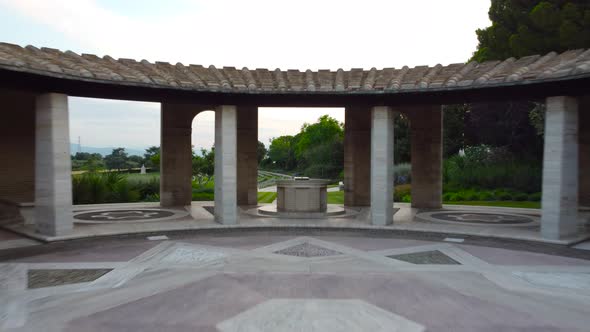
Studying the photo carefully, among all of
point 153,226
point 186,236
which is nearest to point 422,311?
point 186,236

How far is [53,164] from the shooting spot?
11016 millimetres

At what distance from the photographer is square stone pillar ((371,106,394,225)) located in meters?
13.3

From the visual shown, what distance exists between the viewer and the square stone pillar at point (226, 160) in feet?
43.7

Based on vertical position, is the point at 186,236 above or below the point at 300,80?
below

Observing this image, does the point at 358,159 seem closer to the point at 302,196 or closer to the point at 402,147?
the point at 302,196

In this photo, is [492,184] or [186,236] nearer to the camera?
[186,236]

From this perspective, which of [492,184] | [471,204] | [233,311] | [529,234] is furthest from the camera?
[492,184]

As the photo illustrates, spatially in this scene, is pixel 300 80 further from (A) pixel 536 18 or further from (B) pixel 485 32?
(B) pixel 485 32

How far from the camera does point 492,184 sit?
77.4 ft

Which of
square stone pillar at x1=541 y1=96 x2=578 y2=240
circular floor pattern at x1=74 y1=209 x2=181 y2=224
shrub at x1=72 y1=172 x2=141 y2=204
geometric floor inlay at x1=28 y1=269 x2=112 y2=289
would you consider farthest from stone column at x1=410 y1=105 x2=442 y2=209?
shrub at x1=72 y1=172 x2=141 y2=204

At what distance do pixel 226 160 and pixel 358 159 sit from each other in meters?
7.64

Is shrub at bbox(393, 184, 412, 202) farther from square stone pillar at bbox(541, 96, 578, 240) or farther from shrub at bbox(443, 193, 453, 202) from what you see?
square stone pillar at bbox(541, 96, 578, 240)

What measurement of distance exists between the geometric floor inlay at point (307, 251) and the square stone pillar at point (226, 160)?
3205mm

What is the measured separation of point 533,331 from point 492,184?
64.3ft
